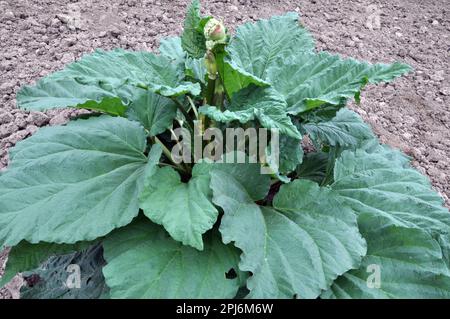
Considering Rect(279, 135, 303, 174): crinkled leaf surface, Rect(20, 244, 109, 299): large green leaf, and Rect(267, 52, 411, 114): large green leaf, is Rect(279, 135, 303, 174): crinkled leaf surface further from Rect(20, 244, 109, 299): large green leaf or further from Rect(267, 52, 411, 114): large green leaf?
Rect(20, 244, 109, 299): large green leaf

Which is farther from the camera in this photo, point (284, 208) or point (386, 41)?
point (386, 41)

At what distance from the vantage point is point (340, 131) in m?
1.81

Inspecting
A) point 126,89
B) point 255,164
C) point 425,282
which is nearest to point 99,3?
point 126,89

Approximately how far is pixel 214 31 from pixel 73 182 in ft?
2.10

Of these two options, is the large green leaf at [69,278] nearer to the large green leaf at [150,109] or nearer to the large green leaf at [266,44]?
the large green leaf at [150,109]

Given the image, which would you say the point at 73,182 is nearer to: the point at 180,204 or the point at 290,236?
Answer: the point at 180,204

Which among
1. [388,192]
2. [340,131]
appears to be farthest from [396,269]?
[340,131]

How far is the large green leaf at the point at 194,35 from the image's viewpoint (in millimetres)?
1537

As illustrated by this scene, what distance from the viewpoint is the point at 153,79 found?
1501 millimetres

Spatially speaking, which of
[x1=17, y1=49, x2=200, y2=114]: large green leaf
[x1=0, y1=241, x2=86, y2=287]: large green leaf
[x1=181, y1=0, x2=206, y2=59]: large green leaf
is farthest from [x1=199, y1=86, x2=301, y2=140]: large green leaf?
[x1=0, y1=241, x2=86, y2=287]: large green leaf

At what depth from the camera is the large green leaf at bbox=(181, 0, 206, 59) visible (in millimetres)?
1537
